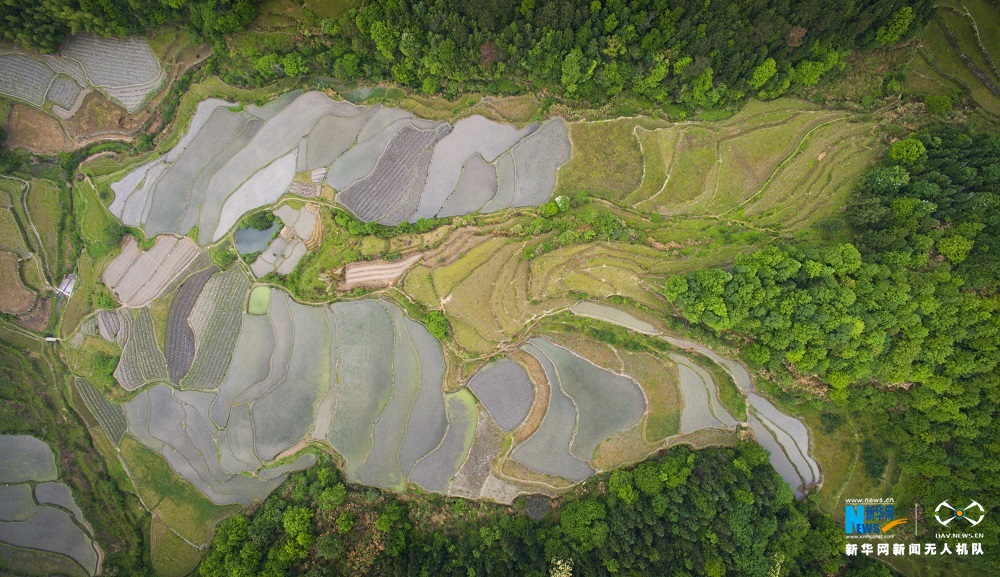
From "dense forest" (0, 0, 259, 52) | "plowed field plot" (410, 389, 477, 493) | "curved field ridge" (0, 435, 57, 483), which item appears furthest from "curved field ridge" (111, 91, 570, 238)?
"curved field ridge" (0, 435, 57, 483)

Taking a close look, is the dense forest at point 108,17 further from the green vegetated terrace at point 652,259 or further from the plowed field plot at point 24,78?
the plowed field plot at point 24,78

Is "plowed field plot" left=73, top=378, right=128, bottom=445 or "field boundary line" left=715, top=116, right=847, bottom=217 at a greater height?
"field boundary line" left=715, top=116, right=847, bottom=217

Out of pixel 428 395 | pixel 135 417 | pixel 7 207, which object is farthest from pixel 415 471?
pixel 7 207

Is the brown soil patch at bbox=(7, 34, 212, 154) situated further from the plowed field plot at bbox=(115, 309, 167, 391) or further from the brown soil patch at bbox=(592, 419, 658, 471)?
the brown soil patch at bbox=(592, 419, 658, 471)

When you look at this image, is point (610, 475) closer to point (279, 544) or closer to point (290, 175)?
point (279, 544)

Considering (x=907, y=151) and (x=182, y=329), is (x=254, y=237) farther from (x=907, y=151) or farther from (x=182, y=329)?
(x=907, y=151)

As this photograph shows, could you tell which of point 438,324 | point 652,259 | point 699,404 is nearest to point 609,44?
point 652,259
